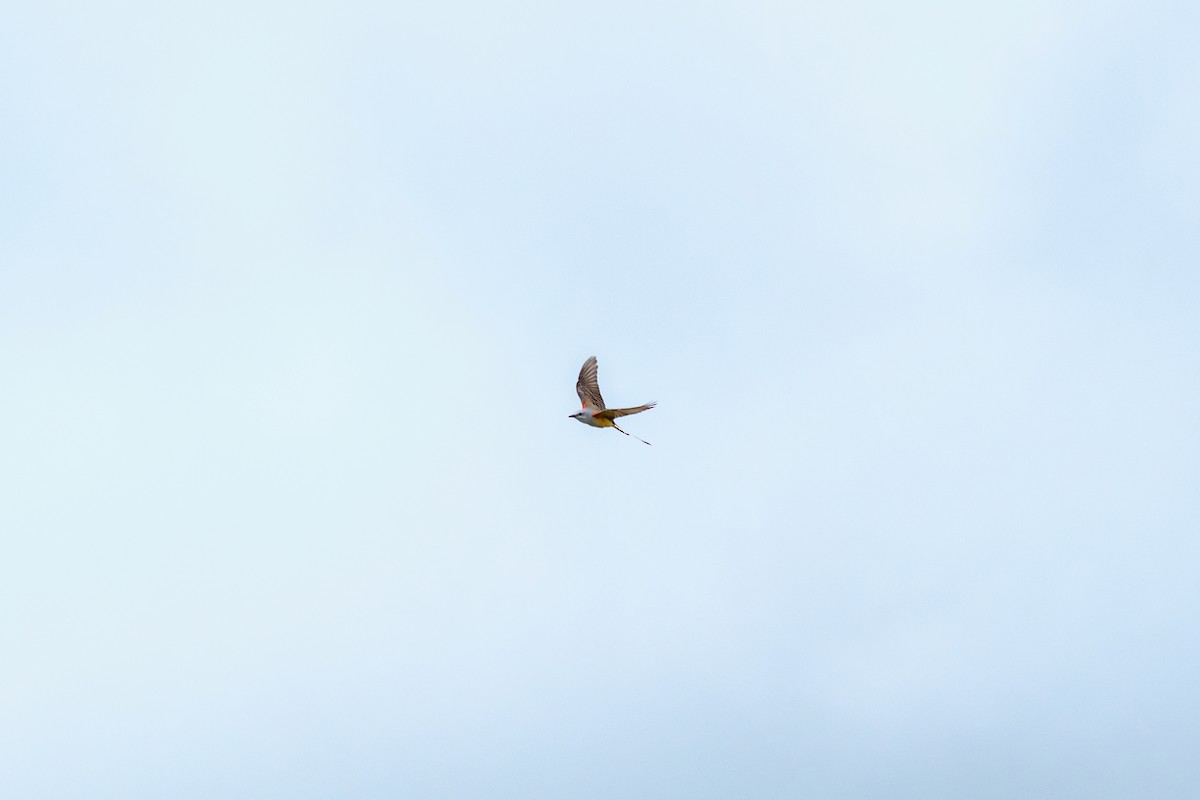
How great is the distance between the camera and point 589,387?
7550 centimetres

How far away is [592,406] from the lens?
74312 millimetres

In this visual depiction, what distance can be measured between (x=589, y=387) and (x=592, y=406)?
5.10 ft

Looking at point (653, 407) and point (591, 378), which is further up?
point (591, 378)

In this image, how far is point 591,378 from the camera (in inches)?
2995

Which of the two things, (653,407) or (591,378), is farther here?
(591,378)

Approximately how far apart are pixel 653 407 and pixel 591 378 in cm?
976

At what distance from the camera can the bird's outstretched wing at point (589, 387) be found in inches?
2938

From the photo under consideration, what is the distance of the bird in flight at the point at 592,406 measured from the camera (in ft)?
235

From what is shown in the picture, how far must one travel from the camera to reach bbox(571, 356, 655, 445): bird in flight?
235 ft

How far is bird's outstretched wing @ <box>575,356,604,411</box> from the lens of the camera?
74625 mm

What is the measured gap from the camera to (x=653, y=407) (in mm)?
66875
